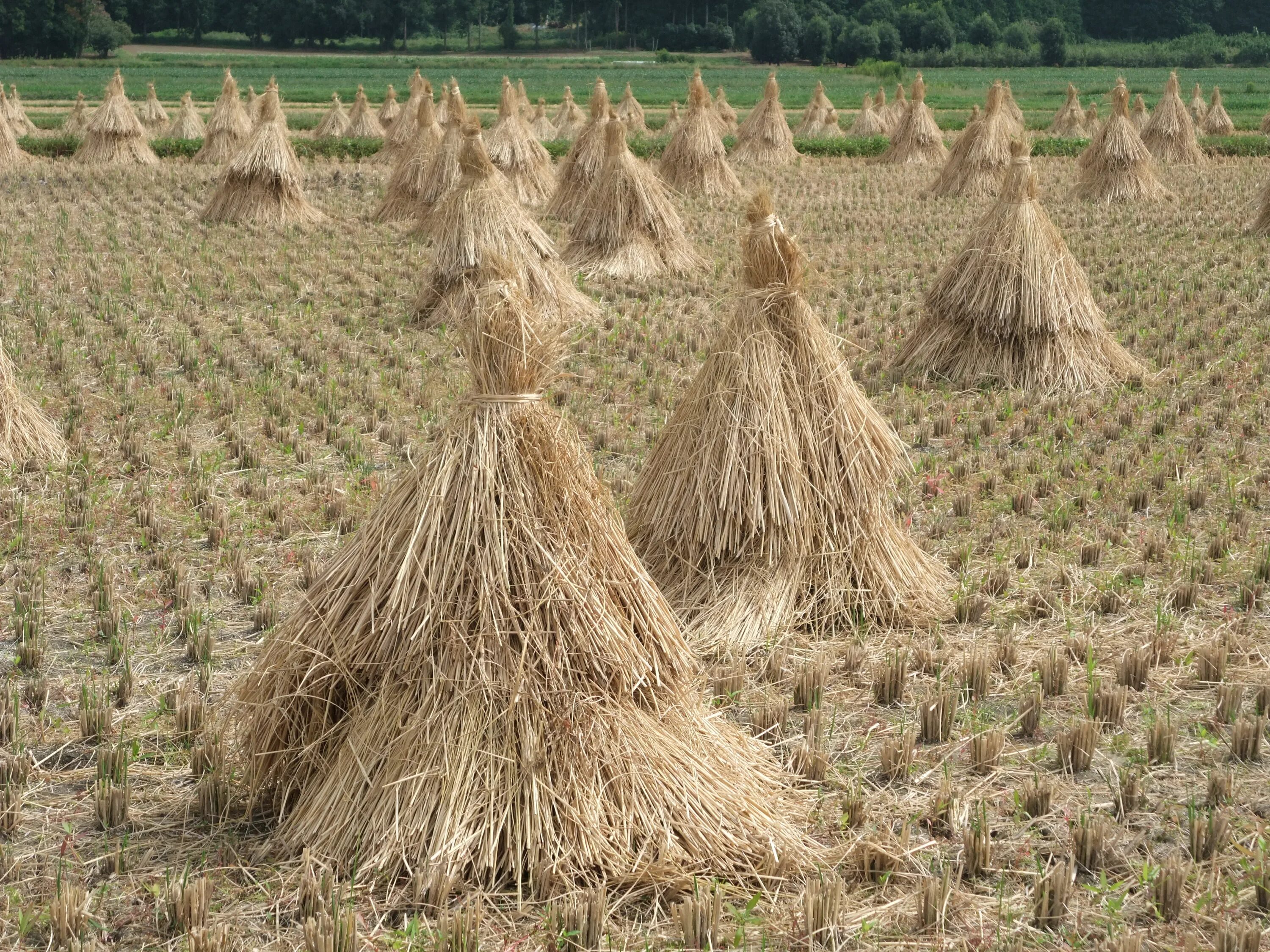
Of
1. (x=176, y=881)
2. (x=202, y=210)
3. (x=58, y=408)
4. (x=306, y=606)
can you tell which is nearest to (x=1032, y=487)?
(x=306, y=606)

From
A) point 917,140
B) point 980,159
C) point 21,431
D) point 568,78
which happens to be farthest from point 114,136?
point 568,78

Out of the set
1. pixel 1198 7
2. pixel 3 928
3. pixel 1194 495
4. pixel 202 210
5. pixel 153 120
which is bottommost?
pixel 3 928

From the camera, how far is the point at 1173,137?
986 inches

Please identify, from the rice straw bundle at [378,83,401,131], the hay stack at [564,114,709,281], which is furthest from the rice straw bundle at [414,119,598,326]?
the rice straw bundle at [378,83,401,131]

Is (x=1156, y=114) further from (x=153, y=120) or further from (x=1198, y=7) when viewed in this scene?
(x=1198, y=7)

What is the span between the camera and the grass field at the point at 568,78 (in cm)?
4409

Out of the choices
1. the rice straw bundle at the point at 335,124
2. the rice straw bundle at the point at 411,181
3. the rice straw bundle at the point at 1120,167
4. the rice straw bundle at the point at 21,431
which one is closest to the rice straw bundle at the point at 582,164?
the rice straw bundle at the point at 411,181

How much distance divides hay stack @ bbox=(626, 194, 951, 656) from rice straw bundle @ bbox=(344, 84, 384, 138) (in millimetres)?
25851

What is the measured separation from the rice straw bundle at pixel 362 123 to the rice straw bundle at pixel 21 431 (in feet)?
76.0

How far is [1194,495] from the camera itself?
24.1 feet

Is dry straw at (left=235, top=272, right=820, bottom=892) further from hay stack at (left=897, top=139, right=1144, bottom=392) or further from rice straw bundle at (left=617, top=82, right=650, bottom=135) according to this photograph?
rice straw bundle at (left=617, top=82, right=650, bottom=135)

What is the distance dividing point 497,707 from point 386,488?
3871mm

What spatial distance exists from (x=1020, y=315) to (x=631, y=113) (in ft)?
68.9

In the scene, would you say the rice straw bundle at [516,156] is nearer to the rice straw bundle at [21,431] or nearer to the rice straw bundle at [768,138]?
the rice straw bundle at [768,138]
